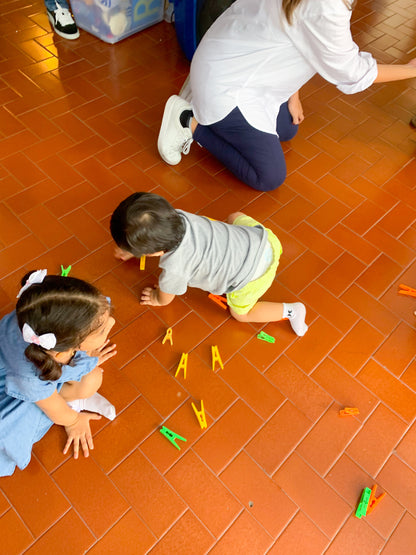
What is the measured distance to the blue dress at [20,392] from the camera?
142 centimetres

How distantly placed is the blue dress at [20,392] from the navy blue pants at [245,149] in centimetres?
147

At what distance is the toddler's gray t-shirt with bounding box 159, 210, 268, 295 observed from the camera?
1786mm

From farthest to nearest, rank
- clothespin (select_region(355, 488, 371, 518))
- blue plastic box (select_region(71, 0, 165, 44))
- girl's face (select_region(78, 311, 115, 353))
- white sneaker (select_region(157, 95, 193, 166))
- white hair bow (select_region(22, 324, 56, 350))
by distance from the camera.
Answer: blue plastic box (select_region(71, 0, 165, 44))
white sneaker (select_region(157, 95, 193, 166))
clothespin (select_region(355, 488, 371, 518))
girl's face (select_region(78, 311, 115, 353))
white hair bow (select_region(22, 324, 56, 350))

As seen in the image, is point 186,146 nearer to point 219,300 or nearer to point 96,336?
point 219,300

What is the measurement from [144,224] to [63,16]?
8.45 ft

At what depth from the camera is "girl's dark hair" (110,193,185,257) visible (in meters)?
1.60

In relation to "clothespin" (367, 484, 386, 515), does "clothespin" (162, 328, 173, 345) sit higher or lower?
higher

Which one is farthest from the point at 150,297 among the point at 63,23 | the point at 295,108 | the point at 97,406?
the point at 63,23

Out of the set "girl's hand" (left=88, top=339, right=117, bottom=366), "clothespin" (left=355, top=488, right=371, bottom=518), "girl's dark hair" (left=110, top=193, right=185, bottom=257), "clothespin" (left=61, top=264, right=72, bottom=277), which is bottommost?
"clothespin" (left=355, top=488, right=371, bottom=518)

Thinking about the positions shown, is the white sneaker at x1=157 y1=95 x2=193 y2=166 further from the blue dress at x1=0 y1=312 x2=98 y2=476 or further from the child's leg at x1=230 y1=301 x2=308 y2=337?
the blue dress at x1=0 y1=312 x2=98 y2=476

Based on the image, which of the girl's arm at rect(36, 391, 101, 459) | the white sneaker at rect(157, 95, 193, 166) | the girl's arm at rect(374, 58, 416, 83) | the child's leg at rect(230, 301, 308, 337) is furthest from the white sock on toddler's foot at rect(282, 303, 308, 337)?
the girl's arm at rect(374, 58, 416, 83)

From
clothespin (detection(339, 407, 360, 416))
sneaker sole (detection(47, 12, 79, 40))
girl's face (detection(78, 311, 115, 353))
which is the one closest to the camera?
girl's face (detection(78, 311, 115, 353))

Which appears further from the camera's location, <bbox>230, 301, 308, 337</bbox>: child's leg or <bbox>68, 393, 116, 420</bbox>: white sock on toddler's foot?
<bbox>230, 301, 308, 337</bbox>: child's leg

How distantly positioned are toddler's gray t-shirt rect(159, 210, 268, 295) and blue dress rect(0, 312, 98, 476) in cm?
48
